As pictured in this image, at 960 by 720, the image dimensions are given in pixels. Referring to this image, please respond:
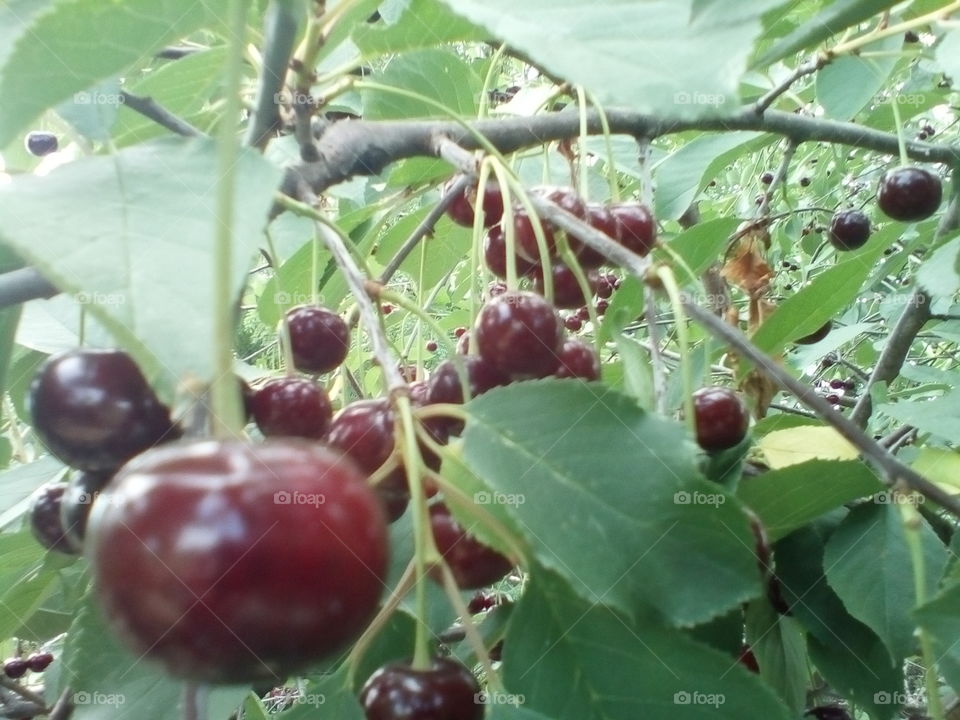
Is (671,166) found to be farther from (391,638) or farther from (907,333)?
(391,638)

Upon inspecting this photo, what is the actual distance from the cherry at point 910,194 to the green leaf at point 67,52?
1.28m

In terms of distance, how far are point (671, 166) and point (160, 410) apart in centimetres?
104

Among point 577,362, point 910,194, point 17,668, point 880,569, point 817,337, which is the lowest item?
point 17,668

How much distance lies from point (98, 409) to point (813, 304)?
66cm

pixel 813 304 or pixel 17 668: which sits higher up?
pixel 813 304

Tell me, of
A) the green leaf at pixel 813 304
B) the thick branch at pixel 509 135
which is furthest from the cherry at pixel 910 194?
the green leaf at pixel 813 304

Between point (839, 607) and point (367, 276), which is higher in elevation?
point (367, 276)

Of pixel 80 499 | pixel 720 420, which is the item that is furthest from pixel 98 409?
pixel 720 420

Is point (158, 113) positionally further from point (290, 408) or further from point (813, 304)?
point (813, 304)

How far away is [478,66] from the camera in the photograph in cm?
150

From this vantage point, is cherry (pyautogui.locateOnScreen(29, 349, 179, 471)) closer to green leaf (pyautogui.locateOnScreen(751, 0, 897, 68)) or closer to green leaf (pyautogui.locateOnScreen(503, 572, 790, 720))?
green leaf (pyautogui.locateOnScreen(503, 572, 790, 720))

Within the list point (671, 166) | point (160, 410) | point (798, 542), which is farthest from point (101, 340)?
point (671, 166)

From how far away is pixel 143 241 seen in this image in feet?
1.01

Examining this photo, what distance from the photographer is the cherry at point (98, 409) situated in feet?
1.47
